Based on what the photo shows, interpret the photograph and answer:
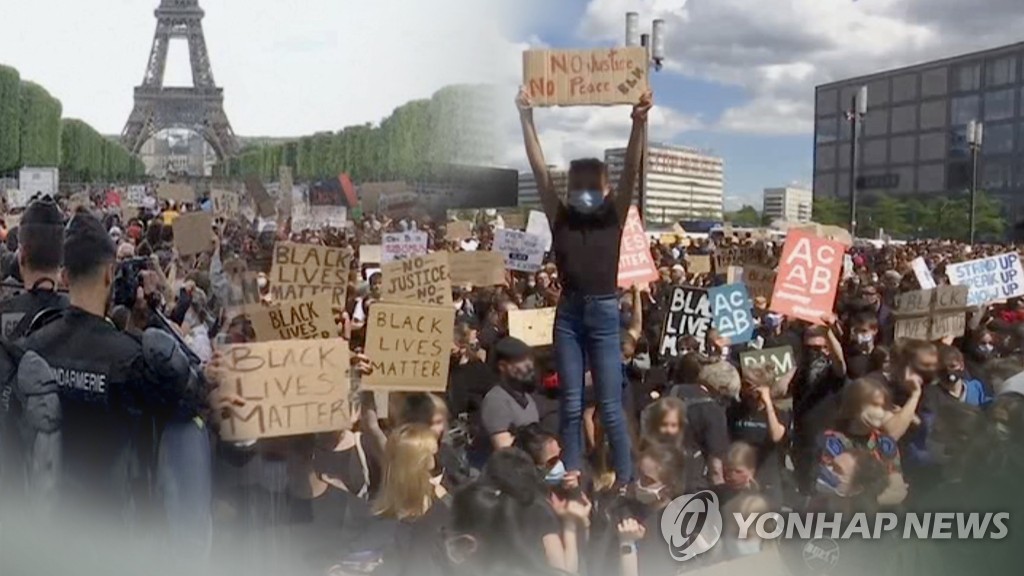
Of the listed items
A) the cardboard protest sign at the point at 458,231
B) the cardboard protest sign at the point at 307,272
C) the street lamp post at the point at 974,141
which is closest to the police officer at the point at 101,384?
the cardboard protest sign at the point at 307,272

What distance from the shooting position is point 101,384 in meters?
3.23

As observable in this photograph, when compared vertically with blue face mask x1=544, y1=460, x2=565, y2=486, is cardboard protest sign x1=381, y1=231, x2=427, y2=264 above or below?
above

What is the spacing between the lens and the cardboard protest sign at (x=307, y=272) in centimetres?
332

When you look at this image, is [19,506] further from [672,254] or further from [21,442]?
[672,254]

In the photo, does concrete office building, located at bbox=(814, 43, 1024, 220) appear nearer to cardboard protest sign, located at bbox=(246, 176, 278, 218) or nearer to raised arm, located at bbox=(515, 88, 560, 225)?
raised arm, located at bbox=(515, 88, 560, 225)

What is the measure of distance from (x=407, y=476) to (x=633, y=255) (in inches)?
34.0

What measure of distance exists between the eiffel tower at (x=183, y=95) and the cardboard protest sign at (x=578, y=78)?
0.80m

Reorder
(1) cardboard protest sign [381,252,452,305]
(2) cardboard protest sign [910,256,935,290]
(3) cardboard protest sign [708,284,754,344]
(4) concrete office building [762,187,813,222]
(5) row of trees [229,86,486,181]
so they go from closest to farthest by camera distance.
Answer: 1. (5) row of trees [229,86,486,181]
2. (1) cardboard protest sign [381,252,452,305]
3. (4) concrete office building [762,187,813,222]
4. (3) cardboard protest sign [708,284,754,344]
5. (2) cardboard protest sign [910,256,935,290]

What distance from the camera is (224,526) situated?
3307mm

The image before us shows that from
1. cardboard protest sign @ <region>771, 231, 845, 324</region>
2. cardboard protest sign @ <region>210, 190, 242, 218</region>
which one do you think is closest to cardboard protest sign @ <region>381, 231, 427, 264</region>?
cardboard protest sign @ <region>210, 190, 242, 218</region>

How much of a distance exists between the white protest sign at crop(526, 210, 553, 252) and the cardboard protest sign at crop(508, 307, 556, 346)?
192 millimetres

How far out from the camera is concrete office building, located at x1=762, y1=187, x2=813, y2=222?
12.0 feet
